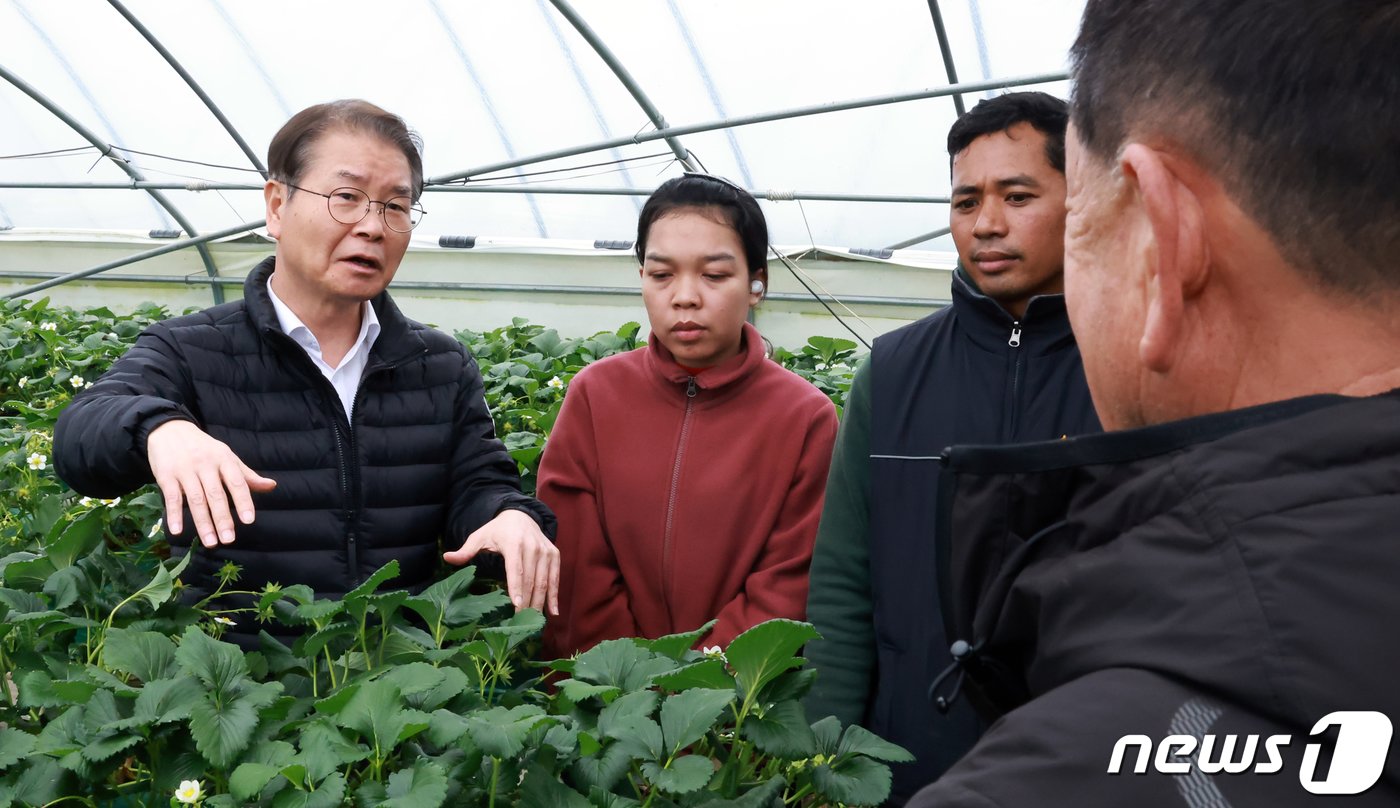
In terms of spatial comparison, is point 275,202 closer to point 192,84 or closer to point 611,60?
point 611,60

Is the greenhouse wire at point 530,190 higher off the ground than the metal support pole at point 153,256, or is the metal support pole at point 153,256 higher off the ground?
the greenhouse wire at point 530,190

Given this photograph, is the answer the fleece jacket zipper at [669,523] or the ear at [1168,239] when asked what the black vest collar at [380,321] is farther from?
the ear at [1168,239]

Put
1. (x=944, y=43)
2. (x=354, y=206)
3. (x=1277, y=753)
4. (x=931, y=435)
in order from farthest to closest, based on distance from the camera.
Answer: (x=944, y=43) < (x=354, y=206) < (x=931, y=435) < (x=1277, y=753)

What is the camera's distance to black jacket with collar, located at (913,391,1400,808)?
72 cm

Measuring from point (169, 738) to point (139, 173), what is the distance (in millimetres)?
10711

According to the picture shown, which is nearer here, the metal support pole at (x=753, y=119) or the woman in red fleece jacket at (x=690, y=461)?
the woman in red fleece jacket at (x=690, y=461)

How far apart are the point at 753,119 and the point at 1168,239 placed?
813cm

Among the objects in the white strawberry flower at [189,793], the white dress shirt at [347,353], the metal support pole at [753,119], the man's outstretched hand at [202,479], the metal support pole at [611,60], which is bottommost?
the white strawberry flower at [189,793]

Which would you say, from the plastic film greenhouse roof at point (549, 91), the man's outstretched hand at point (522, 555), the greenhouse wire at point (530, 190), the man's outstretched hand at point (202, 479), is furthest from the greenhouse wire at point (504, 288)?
the man's outstretched hand at point (202, 479)

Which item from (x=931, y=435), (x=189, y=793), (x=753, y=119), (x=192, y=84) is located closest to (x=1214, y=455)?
(x=189, y=793)

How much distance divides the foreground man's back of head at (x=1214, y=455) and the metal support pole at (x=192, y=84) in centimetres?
995

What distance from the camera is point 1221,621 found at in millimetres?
752

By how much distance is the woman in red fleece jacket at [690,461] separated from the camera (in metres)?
2.88

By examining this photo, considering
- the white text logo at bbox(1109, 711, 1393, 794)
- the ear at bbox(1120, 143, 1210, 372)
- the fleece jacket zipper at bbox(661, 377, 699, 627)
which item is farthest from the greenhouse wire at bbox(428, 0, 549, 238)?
the white text logo at bbox(1109, 711, 1393, 794)
